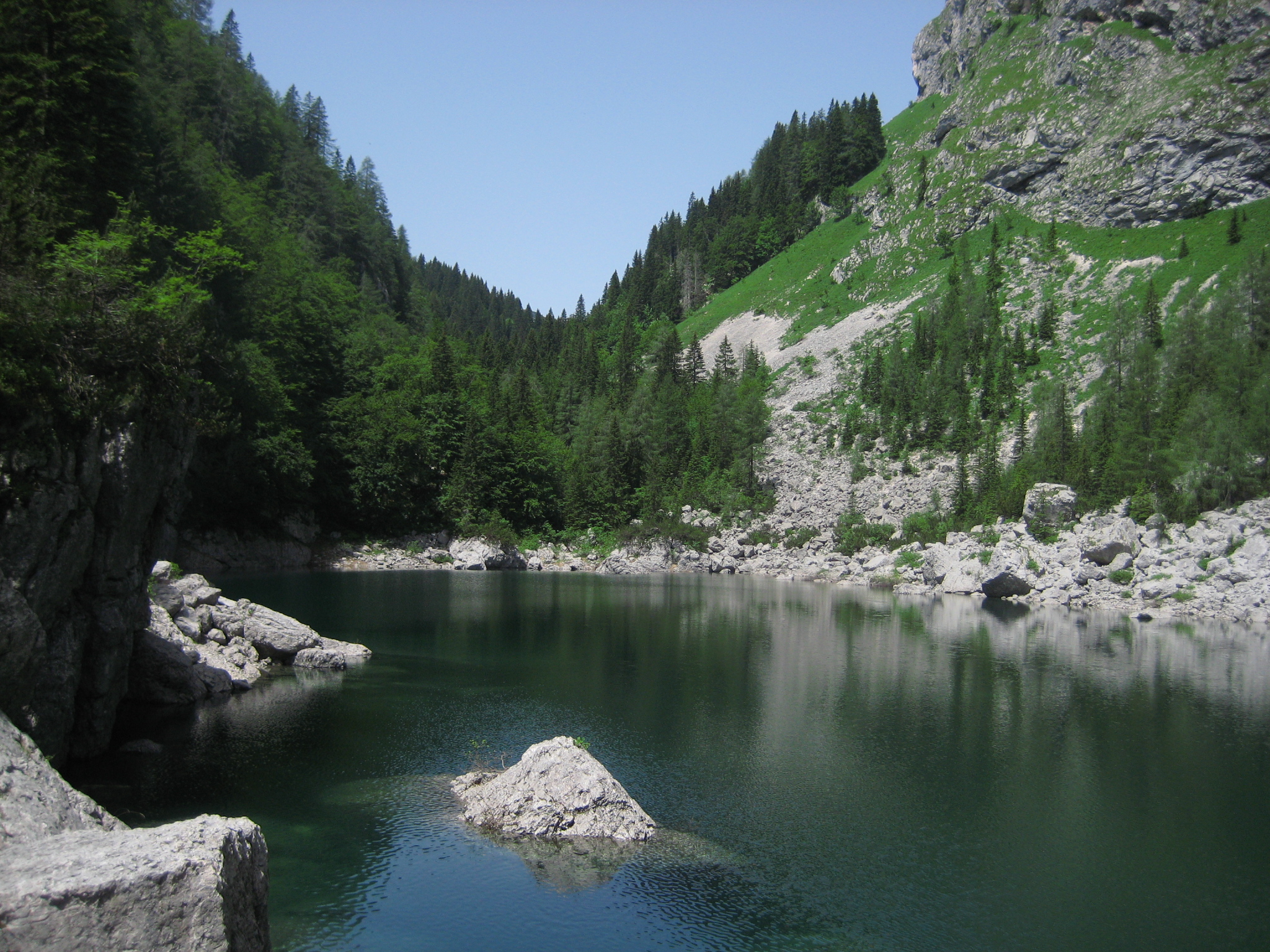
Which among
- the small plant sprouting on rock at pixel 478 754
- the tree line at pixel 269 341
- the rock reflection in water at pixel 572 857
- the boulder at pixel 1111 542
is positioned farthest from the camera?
the boulder at pixel 1111 542

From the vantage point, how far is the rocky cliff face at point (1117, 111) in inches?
3575

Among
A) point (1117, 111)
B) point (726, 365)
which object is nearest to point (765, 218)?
point (726, 365)

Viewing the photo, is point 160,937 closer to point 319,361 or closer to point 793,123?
point 319,361

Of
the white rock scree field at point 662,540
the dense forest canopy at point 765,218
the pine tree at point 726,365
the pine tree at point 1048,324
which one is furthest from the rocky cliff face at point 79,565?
the dense forest canopy at point 765,218

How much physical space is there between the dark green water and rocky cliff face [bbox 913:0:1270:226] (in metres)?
79.3

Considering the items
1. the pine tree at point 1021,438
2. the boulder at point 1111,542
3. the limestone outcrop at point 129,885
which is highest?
the pine tree at point 1021,438

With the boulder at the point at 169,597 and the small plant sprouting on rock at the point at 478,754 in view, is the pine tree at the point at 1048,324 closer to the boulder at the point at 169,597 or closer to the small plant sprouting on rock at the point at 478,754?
the small plant sprouting on rock at the point at 478,754

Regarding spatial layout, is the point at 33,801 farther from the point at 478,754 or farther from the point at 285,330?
the point at 285,330

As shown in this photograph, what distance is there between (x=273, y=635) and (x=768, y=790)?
2109cm

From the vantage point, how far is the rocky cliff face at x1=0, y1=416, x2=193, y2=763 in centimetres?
1383

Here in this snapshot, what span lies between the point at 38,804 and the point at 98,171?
3641 centimetres

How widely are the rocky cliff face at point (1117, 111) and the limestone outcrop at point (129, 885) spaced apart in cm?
11668

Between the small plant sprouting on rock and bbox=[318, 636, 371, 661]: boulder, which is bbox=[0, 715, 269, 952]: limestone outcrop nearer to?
the small plant sprouting on rock

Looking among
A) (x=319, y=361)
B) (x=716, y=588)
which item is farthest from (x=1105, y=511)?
(x=319, y=361)
